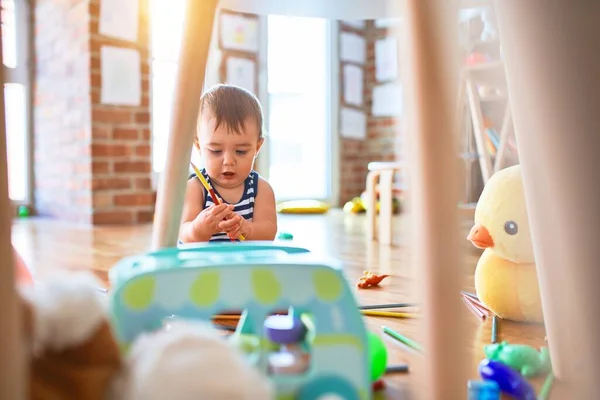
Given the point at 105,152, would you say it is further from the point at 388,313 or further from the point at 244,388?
the point at 244,388

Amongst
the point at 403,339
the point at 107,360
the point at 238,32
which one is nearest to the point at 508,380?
the point at 403,339

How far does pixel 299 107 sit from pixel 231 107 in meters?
2.72

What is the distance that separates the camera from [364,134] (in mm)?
4148

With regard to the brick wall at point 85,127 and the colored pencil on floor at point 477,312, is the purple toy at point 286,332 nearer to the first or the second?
the colored pencil on floor at point 477,312

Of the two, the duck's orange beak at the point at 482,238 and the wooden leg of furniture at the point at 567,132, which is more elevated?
the wooden leg of furniture at the point at 567,132

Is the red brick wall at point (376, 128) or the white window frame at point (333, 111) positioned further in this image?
the red brick wall at point (376, 128)

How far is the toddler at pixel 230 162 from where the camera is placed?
3.81 feet

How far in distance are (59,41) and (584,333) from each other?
2.75 metres

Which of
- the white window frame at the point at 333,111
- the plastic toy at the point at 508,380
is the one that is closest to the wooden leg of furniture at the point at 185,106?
the plastic toy at the point at 508,380

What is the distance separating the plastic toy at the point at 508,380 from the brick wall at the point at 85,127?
2326 mm

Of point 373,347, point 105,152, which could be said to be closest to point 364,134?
point 105,152

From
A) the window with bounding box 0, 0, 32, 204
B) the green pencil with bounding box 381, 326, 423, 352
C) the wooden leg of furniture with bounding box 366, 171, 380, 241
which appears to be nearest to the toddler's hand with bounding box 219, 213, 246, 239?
the green pencil with bounding box 381, 326, 423, 352

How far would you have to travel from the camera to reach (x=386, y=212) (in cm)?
211

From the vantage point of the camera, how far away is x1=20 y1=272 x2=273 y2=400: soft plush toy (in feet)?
0.93
